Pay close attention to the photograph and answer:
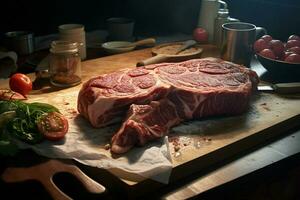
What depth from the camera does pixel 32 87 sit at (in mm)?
1897

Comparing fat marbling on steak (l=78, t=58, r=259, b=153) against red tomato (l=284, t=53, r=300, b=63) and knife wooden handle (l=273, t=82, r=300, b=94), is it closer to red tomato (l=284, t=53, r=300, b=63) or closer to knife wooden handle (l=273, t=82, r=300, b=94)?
knife wooden handle (l=273, t=82, r=300, b=94)

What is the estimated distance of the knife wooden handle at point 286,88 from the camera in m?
1.80

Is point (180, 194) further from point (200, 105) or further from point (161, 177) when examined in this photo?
point (200, 105)

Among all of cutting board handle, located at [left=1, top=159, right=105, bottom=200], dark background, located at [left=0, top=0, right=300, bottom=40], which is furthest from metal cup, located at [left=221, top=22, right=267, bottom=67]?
cutting board handle, located at [left=1, top=159, right=105, bottom=200]

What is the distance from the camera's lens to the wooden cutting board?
126cm

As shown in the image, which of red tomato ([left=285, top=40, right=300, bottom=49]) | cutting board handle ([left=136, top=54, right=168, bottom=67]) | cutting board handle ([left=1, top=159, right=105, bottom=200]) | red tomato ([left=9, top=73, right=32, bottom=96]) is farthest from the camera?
red tomato ([left=285, top=40, right=300, bottom=49])

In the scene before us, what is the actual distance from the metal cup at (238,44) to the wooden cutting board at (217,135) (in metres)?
0.37

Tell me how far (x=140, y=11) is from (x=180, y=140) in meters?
1.75

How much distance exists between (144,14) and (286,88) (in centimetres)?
149

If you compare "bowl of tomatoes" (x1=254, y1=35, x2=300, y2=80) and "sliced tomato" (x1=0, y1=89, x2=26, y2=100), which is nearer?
"sliced tomato" (x1=0, y1=89, x2=26, y2=100)

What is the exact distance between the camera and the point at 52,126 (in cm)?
136

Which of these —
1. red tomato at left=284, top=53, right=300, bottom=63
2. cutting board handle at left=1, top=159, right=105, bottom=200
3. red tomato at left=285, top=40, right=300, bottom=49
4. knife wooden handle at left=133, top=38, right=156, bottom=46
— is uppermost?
red tomato at left=285, top=40, right=300, bottom=49

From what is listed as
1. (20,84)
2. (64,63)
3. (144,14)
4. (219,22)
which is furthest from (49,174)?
(144,14)

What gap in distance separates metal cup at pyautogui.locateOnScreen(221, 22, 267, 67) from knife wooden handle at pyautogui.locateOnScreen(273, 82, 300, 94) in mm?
361
